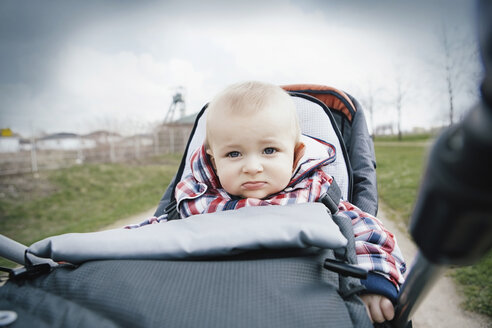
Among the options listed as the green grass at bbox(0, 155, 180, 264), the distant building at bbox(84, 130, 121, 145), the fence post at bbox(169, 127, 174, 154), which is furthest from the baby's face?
the fence post at bbox(169, 127, 174, 154)

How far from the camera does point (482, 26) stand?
0.30m

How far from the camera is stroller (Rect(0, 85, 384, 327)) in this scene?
679 millimetres

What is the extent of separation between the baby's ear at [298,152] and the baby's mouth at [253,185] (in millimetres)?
250

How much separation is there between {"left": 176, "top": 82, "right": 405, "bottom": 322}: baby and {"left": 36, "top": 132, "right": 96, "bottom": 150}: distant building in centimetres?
951

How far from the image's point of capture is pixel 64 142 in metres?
9.98

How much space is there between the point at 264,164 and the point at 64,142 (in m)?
10.8

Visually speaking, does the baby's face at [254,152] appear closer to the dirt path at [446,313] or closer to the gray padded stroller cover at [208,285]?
the gray padded stroller cover at [208,285]

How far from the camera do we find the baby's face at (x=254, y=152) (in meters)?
1.23

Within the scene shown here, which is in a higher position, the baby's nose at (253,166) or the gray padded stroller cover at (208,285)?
the baby's nose at (253,166)

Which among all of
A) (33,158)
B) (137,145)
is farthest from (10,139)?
(137,145)

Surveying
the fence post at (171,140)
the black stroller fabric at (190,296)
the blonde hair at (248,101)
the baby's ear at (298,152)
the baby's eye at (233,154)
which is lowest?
the fence post at (171,140)

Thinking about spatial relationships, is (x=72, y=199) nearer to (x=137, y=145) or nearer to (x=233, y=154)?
(x=137, y=145)

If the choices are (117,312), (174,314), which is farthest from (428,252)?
(117,312)

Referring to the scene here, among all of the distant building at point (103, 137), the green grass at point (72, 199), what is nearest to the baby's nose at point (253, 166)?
Answer: the green grass at point (72, 199)
